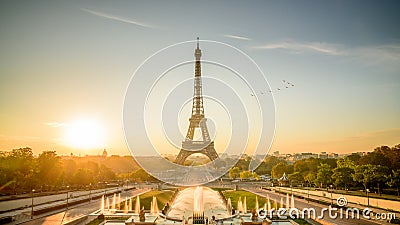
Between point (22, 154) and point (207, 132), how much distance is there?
26227 mm

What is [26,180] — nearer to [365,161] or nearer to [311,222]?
[311,222]

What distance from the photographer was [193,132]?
51188 mm

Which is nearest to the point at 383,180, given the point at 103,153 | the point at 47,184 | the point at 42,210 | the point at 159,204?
the point at 159,204

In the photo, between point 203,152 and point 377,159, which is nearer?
point 377,159

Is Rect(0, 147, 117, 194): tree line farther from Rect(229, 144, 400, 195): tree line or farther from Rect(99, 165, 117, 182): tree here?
Rect(229, 144, 400, 195): tree line

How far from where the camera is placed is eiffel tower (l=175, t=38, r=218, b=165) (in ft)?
161

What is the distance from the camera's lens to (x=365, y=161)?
3756cm

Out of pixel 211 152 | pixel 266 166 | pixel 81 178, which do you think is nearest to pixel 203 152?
pixel 211 152

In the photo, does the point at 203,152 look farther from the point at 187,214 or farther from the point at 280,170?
the point at 187,214

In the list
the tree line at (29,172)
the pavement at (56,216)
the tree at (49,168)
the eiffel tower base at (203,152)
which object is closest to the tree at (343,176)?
the eiffel tower base at (203,152)

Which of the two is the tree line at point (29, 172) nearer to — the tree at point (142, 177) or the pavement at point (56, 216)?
the pavement at point (56, 216)

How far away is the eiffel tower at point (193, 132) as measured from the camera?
49.0 m

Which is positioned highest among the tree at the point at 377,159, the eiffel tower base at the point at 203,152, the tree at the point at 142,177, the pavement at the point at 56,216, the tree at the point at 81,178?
the eiffel tower base at the point at 203,152

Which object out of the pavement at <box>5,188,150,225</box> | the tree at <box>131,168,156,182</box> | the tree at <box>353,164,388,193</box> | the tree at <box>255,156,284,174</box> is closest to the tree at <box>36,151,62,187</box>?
the pavement at <box>5,188,150,225</box>
